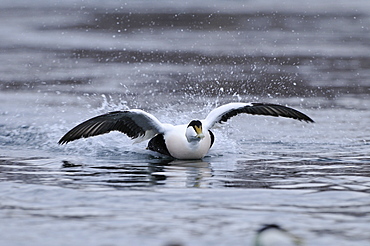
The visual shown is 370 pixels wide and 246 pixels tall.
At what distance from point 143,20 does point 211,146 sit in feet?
51.6

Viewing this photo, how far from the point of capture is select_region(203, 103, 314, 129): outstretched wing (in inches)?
391

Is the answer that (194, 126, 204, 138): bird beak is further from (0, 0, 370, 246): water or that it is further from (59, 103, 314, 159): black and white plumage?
(0, 0, 370, 246): water

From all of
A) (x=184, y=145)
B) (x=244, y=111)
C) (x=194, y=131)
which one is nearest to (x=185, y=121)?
(x=244, y=111)

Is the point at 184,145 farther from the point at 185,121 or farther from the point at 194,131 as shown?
the point at 185,121

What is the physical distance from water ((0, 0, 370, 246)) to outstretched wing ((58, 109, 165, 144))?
0.81ft

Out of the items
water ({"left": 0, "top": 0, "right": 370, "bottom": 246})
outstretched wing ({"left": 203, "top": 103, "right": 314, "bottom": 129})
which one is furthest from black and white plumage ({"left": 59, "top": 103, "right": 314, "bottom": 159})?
water ({"left": 0, "top": 0, "right": 370, "bottom": 246})

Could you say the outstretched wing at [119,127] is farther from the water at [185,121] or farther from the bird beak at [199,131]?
the bird beak at [199,131]

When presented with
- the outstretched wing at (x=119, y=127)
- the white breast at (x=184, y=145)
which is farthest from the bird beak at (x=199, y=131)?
the outstretched wing at (x=119, y=127)

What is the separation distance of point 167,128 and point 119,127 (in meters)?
0.57

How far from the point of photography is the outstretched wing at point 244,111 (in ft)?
32.6

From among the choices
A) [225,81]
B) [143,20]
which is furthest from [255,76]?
[143,20]

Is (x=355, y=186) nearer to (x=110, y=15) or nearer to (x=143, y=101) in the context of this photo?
(x=143, y=101)

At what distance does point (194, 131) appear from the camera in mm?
9375

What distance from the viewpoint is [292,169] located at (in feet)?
29.7
